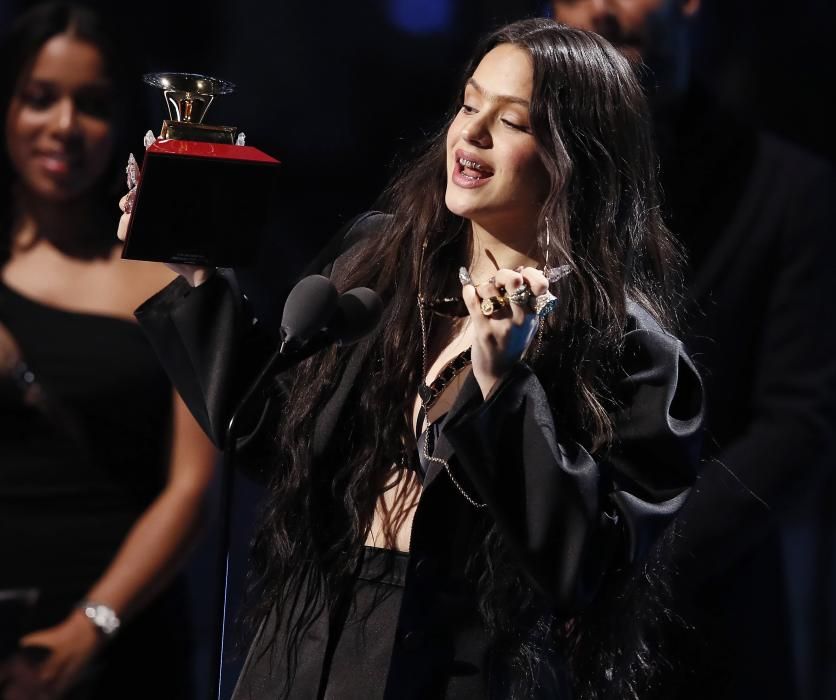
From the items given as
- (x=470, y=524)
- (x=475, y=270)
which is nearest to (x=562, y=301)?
(x=475, y=270)

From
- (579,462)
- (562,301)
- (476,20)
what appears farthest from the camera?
(476,20)

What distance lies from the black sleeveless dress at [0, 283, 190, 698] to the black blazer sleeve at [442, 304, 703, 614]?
113cm

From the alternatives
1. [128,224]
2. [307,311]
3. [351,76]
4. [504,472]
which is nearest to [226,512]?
[307,311]

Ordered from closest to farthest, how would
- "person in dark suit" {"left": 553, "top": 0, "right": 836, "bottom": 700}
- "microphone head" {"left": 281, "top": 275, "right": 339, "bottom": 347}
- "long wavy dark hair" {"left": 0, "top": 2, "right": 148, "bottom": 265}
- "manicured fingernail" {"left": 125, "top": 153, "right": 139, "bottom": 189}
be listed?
1. "microphone head" {"left": 281, "top": 275, "right": 339, "bottom": 347}
2. "manicured fingernail" {"left": 125, "top": 153, "right": 139, "bottom": 189}
3. "person in dark suit" {"left": 553, "top": 0, "right": 836, "bottom": 700}
4. "long wavy dark hair" {"left": 0, "top": 2, "right": 148, "bottom": 265}

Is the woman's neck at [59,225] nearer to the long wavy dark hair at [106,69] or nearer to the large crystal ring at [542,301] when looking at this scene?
the long wavy dark hair at [106,69]

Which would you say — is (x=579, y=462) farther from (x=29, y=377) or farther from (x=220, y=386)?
(x=29, y=377)

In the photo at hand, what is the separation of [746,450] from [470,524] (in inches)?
39.9

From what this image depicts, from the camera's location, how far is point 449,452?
1.63m

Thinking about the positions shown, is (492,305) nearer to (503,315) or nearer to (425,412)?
(503,315)

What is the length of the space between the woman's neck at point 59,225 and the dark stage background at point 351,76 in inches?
9.5

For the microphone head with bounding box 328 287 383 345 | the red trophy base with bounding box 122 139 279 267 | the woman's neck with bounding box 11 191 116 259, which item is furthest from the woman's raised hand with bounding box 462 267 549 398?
the woman's neck with bounding box 11 191 116 259

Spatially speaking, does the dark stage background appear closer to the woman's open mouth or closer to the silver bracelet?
the silver bracelet

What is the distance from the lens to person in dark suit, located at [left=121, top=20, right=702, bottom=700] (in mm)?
1561

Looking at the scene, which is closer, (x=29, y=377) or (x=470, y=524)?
(x=470, y=524)
